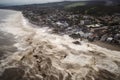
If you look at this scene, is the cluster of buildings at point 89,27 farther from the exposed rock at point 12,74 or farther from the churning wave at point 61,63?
the exposed rock at point 12,74

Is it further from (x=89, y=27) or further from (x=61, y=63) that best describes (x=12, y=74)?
(x=89, y=27)

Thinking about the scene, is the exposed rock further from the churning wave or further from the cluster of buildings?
the cluster of buildings

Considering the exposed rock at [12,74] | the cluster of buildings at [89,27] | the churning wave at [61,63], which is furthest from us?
the cluster of buildings at [89,27]

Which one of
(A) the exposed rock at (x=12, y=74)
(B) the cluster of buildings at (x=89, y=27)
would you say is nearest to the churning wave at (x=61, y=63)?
(A) the exposed rock at (x=12, y=74)

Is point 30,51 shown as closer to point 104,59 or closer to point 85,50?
point 85,50

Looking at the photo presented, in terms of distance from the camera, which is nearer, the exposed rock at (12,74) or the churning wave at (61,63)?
the exposed rock at (12,74)

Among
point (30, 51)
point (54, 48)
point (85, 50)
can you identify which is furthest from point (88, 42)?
point (30, 51)

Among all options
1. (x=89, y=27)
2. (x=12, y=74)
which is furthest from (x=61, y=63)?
(x=89, y=27)

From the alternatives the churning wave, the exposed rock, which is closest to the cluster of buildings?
the churning wave
